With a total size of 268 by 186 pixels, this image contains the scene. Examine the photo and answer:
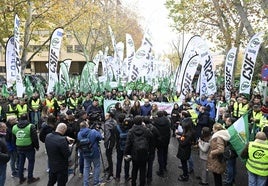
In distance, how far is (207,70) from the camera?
12266 mm

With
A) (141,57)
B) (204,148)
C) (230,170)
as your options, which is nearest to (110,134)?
(204,148)

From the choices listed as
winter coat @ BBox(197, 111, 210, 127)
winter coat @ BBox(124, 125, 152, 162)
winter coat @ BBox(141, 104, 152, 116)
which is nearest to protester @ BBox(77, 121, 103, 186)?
winter coat @ BBox(124, 125, 152, 162)

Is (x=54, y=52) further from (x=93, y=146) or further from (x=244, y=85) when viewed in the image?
(x=244, y=85)

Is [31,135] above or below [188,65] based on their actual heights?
below

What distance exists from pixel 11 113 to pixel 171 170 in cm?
646

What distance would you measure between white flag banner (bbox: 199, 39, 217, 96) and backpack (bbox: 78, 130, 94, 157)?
672cm

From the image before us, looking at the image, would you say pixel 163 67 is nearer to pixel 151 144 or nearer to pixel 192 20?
pixel 192 20

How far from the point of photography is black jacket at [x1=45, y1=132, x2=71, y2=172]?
6.00 m

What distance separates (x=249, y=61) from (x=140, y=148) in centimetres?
688

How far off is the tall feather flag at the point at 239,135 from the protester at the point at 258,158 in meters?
0.70

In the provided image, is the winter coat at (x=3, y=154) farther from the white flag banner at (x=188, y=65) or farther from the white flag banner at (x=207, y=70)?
the white flag banner at (x=207, y=70)

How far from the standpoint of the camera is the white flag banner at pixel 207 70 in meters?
12.0

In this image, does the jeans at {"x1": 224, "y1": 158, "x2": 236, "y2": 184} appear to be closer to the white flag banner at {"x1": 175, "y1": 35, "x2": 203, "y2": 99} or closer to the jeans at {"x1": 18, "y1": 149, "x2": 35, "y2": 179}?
the jeans at {"x1": 18, "y1": 149, "x2": 35, "y2": 179}

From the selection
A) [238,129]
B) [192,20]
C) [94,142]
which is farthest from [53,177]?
[192,20]
